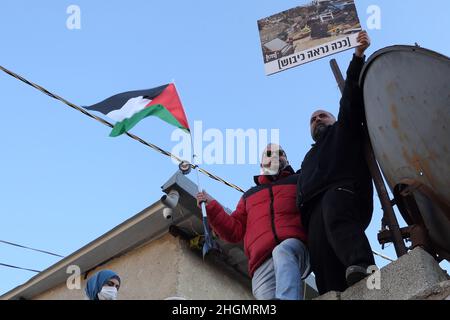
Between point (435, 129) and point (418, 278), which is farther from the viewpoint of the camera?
point (435, 129)

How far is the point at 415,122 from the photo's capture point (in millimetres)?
4184

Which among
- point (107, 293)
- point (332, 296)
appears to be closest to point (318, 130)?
point (332, 296)

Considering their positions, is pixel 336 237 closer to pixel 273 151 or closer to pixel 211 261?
pixel 273 151

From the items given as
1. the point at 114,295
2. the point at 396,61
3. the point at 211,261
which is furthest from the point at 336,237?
the point at 211,261

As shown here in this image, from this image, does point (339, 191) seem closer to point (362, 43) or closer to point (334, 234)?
point (334, 234)

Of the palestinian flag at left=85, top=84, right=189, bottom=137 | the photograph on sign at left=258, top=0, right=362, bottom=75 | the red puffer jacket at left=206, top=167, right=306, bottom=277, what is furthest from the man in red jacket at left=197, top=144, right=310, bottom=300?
the palestinian flag at left=85, top=84, right=189, bottom=137

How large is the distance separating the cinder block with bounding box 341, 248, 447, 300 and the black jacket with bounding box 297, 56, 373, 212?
0.88 metres

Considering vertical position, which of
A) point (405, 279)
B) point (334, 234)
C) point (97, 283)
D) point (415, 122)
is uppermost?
point (415, 122)

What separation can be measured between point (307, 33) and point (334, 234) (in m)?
1.90

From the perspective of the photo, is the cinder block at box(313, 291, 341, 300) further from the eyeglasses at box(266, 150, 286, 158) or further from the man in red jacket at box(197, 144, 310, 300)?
the eyeglasses at box(266, 150, 286, 158)

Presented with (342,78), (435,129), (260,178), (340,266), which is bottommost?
(340,266)

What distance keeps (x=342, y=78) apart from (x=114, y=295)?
249cm

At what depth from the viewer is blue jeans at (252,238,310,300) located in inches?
170
